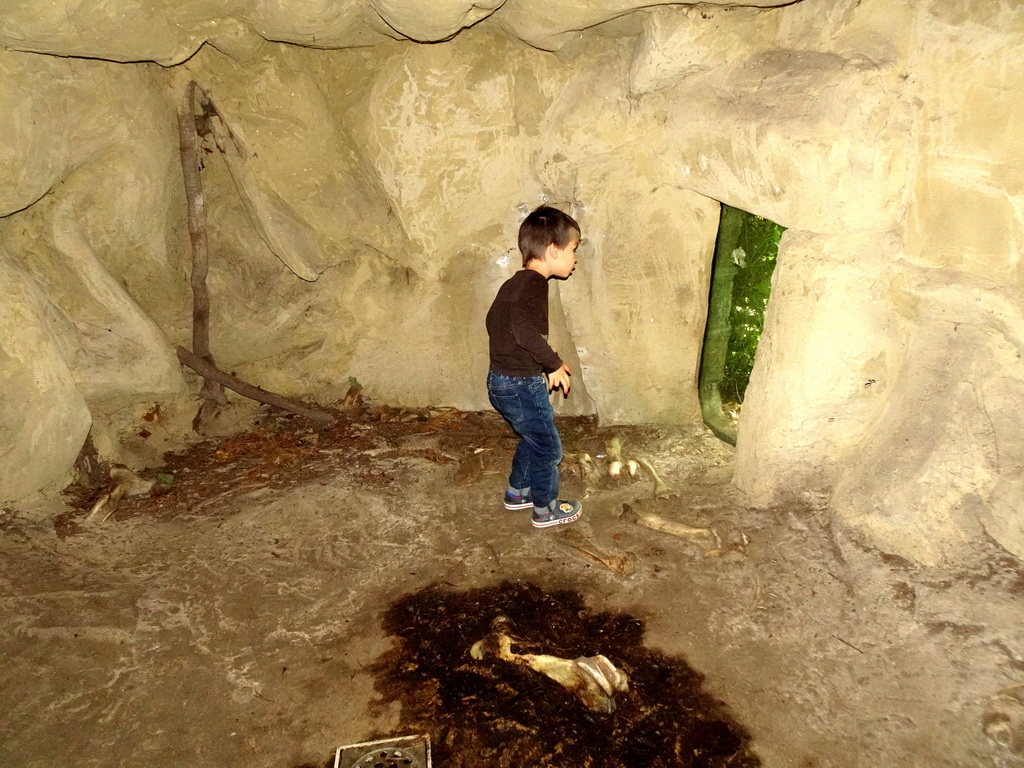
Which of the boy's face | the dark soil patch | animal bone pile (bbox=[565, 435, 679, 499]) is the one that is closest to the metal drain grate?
the dark soil patch

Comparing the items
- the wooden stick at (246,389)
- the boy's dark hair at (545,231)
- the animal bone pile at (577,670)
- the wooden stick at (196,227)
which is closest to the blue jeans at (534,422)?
the boy's dark hair at (545,231)

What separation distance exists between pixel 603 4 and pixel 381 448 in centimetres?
309

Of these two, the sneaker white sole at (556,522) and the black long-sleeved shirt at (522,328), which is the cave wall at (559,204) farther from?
the black long-sleeved shirt at (522,328)

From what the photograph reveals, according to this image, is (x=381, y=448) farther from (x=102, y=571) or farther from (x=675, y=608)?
(x=675, y=608)

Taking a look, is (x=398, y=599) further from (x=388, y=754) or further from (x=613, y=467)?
(x=613, y=467)

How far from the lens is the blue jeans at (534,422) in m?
3.50

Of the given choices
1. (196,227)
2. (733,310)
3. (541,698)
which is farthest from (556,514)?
(196,227)

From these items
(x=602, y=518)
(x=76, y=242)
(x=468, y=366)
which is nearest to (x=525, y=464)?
(x=602, y=518)

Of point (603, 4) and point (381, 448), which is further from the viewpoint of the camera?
point (381, 448)

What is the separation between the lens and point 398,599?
3.24 m

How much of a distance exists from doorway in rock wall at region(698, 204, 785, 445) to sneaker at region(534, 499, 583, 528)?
133cm

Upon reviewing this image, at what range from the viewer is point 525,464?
383 centimetres

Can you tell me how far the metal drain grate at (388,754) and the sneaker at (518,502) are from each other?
1.61 meters

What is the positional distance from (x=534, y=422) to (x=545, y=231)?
3.29 feet
